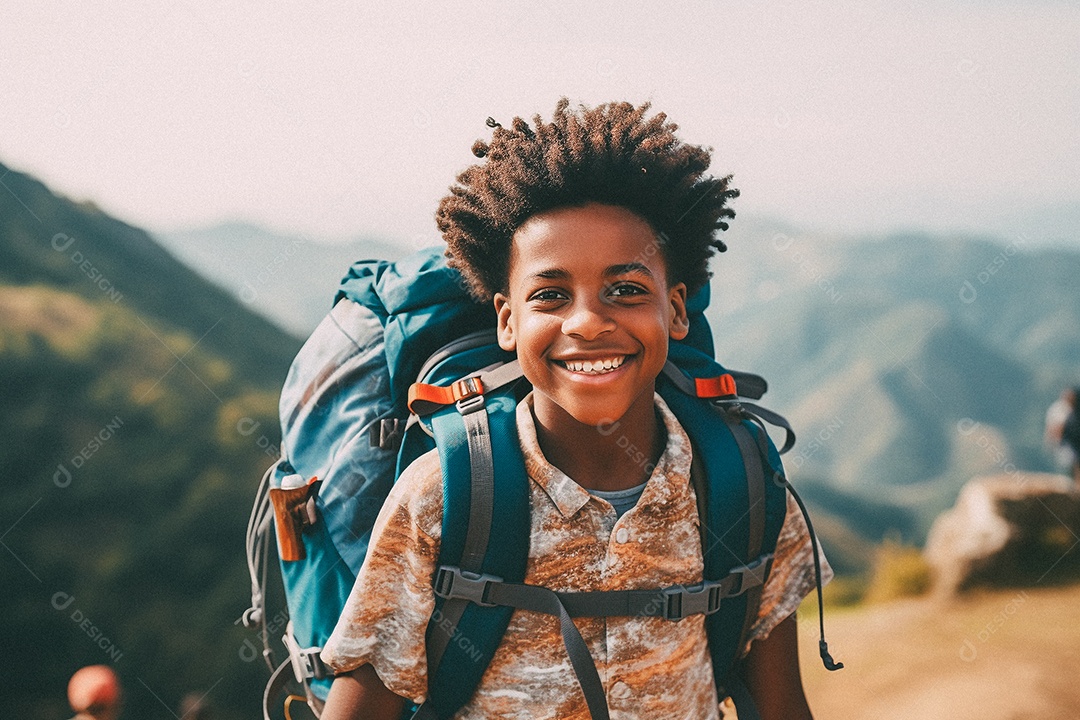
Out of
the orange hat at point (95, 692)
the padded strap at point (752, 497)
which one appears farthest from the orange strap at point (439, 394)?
the orange hat at point (95, 692)

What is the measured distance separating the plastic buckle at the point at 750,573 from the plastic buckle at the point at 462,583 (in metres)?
0.55

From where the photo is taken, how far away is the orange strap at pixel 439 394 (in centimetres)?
181

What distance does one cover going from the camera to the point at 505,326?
6.07ft

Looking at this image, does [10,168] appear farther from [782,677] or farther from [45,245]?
[782,677]

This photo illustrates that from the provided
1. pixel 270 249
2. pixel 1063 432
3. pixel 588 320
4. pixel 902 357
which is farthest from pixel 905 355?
pixel 588 320

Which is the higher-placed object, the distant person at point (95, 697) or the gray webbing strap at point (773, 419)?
the gray webbing strap at point (773, 419)

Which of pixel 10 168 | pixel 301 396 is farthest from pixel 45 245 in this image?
pixel 301 396

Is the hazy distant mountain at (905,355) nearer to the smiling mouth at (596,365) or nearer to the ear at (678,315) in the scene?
the ear at (678,315)

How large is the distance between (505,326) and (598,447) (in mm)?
339

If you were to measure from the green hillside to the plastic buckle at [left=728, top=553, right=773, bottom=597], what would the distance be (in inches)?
208

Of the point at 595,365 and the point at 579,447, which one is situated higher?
the point at 595,365

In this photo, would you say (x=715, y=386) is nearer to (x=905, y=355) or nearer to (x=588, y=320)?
(x=588, y=320)

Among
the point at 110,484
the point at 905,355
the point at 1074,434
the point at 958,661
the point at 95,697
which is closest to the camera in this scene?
the point at 95,697

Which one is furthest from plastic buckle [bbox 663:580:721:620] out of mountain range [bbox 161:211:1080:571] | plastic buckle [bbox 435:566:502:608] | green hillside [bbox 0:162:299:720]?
mountain range [bbox 161:211:1080:571]
